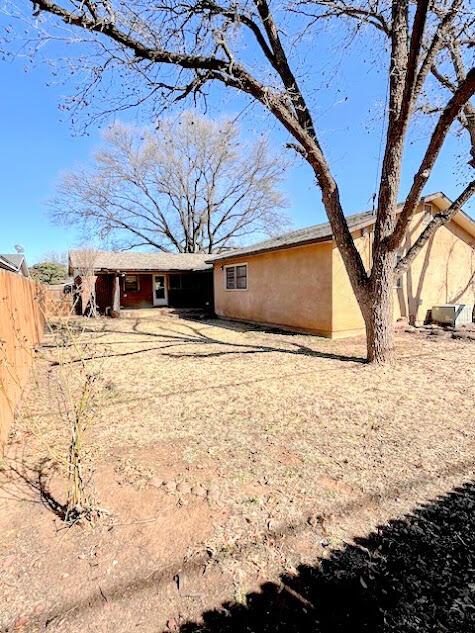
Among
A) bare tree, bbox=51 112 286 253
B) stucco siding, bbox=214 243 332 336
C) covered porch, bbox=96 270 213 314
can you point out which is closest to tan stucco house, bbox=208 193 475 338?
stucco siding, bbox=214 243 332 336

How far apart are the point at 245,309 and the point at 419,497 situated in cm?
1152

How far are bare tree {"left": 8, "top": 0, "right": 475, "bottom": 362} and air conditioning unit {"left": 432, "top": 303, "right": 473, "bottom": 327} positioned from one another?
5.21 metres

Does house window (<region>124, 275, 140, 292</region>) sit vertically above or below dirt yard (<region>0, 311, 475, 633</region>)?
above

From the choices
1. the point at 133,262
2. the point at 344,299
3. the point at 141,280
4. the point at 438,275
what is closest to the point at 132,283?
the point at 141,280

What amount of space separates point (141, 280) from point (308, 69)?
1451 cm

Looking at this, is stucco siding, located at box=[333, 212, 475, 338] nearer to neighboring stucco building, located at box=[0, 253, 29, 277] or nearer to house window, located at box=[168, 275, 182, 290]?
neighboring stucco building, located at box=[0, 253, 29, 277]

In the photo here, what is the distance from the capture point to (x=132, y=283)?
19.3m

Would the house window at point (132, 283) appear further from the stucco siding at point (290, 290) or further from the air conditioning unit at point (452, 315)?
the air conditioning unit at point (452, 315)

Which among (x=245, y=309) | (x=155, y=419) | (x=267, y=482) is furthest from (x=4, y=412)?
(x=245, y=309)

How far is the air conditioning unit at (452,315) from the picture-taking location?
36.6 feet

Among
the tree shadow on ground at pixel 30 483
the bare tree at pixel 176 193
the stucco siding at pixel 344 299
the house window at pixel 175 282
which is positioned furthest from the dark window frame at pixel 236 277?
the bare tree at pixel 176 193

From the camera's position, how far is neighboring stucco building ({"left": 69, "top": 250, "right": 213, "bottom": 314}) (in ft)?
57.7

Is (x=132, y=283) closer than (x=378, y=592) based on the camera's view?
No

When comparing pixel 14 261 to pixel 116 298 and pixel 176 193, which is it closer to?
pixel 116 298
